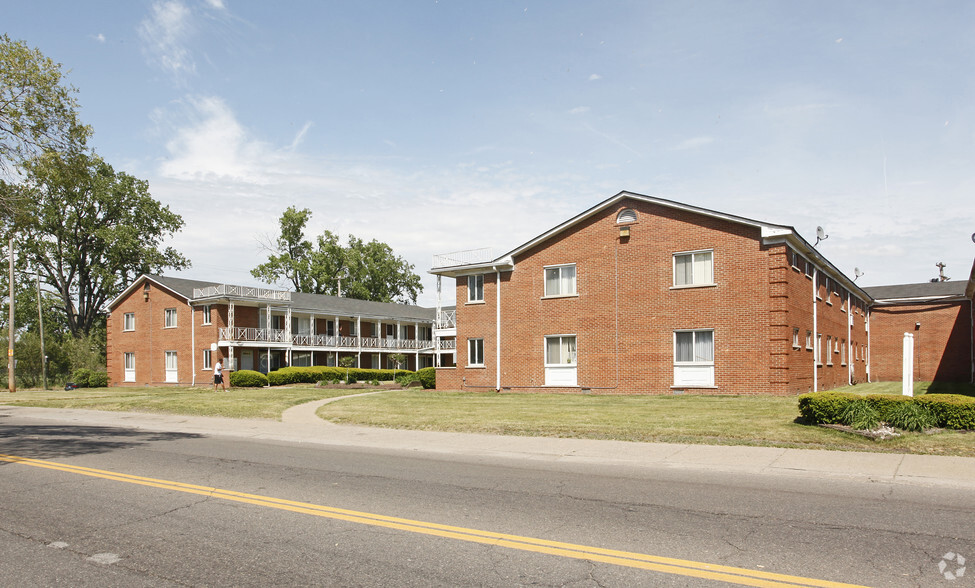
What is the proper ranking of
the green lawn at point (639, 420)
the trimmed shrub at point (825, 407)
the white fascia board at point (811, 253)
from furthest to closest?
the white fascia board at point (811, 253)
the trimmed shrub at point (825, 407)
the green lawn at point (639, 420)

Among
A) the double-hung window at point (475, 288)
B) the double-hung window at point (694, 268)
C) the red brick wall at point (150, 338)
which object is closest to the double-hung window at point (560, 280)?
the double-hung window at point (475, 288)

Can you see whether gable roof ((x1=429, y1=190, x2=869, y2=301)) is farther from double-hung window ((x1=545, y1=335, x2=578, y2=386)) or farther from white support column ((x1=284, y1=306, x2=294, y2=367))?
white support column ((x1=284, y1=306, x2=294, y2=367))

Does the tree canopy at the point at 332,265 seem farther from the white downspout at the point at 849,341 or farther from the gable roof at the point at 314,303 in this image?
the white downspout at the point at 849,341

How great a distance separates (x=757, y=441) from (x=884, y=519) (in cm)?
580

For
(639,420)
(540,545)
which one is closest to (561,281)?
(639,420)

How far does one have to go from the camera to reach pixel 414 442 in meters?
14.2

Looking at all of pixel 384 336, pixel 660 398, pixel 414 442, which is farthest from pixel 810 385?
pixel 384 336

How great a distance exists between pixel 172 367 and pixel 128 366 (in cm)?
584

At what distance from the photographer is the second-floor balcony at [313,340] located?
143 feet

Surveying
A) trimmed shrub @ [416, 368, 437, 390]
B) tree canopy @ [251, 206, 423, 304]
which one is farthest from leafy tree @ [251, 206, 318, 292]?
trimmed shrub @ [416, 368, 437, 390]

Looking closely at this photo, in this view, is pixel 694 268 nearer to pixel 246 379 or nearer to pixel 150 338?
pixel 246 379

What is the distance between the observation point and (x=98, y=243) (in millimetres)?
61250

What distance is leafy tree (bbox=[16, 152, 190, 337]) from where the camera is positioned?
58.4 metres

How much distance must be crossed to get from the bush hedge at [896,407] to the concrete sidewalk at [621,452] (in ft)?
6.93
